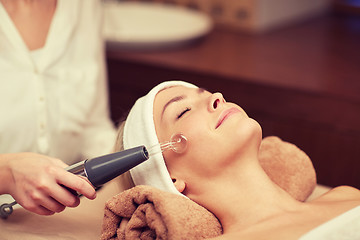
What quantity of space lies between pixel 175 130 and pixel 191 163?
0.25ft

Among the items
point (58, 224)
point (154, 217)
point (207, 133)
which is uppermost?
point (207, 133)

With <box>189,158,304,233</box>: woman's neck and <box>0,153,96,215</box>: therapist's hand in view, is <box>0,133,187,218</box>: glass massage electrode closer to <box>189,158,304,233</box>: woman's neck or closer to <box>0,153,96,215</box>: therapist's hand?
<box>0,153,96,215</box>: therapist's hand

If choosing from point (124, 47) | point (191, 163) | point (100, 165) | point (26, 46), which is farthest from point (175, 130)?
point (124, 47)

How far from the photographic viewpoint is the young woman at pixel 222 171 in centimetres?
102

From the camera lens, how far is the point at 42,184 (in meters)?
0.93

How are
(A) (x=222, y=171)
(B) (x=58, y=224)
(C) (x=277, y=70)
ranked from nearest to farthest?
(A) (x=222, y=171) < (B) (x=58, y=224) < (C) (x=277, y=70)

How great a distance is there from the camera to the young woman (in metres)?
1.02

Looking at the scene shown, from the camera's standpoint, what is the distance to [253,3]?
2316 mm

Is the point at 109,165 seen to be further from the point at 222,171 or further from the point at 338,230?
the point at 338,230

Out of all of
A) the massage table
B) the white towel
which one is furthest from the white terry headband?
the white towel

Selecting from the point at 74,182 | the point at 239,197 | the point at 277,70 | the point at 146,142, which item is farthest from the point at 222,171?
the point at 277,70

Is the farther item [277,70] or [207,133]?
[277,70]

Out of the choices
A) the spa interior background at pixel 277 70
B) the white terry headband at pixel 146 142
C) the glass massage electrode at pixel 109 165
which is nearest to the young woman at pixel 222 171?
the white terry headband at pixel 146 142

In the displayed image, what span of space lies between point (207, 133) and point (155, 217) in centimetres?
20
